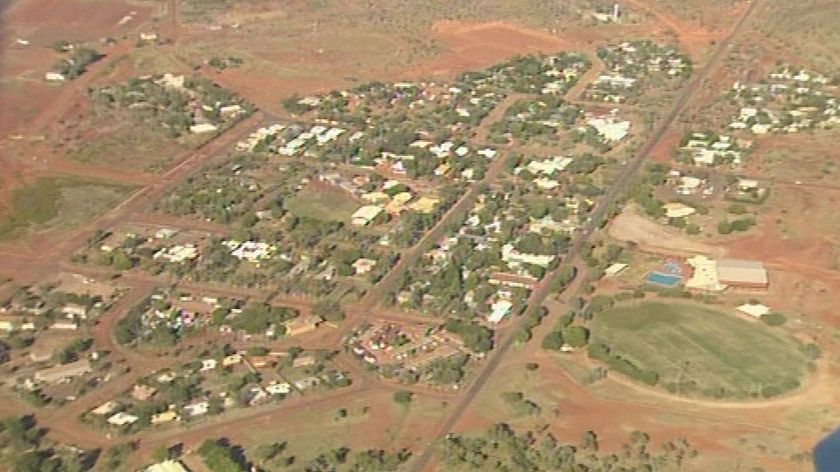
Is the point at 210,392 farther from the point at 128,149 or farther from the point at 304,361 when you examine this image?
the point at 128,149

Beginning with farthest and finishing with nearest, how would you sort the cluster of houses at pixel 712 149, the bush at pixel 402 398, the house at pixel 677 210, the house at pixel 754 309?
the cluster of houses at pixel 712 149, the house at pixel 677 210, the house at pixel 754 309, the bush at pixel 402 398

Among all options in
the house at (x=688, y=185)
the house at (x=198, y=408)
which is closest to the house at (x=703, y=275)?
the house at (x=688, y=185)

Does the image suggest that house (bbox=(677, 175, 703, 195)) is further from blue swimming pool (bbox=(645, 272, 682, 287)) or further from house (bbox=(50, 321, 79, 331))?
house (bbox=(50, 321, 79, 331))

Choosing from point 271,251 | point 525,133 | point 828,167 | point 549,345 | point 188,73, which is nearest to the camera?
point 549,345

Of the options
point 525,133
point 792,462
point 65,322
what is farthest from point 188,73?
point 792,462

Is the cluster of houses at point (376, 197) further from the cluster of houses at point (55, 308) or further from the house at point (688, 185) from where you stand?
the cluster of houses at point (55, 308)

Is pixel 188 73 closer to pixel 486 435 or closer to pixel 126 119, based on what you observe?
pixel 126 119

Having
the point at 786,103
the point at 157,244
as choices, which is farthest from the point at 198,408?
the point at 786,103

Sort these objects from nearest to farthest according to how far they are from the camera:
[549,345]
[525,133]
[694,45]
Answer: [549,345]
[525,133]
[694,45]
